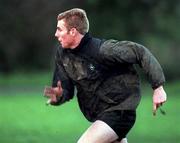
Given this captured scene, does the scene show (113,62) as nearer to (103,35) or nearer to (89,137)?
(89,137)

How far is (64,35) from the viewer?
30.8 ft

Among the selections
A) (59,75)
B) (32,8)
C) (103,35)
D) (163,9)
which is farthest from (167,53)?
(59,75)

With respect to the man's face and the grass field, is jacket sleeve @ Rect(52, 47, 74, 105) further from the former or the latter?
the grass field

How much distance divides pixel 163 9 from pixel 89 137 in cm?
1917

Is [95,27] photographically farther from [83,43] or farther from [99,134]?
[99,134]

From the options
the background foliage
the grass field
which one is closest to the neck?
the grass field

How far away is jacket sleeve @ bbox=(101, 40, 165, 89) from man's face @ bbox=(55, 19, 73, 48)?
0.36 metres

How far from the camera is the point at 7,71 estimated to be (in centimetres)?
5128

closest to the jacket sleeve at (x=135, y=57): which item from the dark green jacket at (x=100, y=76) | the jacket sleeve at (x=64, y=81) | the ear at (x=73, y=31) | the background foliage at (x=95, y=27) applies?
the dark green jacket at (x=100, y=76)

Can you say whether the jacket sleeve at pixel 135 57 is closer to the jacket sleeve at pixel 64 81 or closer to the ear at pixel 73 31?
the ear at pixel 73 31

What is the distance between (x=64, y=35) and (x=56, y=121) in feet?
47.5

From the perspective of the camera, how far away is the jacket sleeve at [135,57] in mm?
8984

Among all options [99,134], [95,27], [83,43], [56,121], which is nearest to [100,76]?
[83,43]

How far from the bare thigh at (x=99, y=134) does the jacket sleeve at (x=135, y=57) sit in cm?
68
